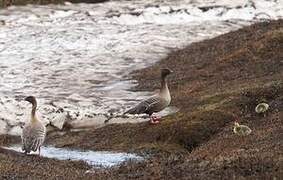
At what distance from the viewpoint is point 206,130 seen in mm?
22359

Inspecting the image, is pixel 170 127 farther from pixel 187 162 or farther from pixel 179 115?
pixel 187 162

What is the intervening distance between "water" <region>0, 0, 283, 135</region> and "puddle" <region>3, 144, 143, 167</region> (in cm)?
459

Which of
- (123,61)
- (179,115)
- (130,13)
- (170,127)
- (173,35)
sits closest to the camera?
(170,127)

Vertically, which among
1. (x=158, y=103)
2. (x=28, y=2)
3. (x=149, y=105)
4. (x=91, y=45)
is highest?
(x=158, y=103)

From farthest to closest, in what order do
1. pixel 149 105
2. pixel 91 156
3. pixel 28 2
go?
pixel 28 2 < pixel 149 105 < pixel 91 156

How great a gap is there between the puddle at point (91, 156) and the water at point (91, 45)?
4588 mm

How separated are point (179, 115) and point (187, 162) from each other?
30.3 feet

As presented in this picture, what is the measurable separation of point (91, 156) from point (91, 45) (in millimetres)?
31035

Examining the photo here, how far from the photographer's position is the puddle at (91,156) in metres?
19.9

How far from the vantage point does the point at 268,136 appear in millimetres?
17688

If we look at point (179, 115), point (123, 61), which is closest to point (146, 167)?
point (179, 115)

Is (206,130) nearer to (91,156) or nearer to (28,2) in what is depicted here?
(91,156)

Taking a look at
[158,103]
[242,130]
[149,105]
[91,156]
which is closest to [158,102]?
[158,103]

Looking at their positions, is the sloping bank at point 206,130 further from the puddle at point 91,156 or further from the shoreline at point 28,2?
the shoreline at point 28,2
